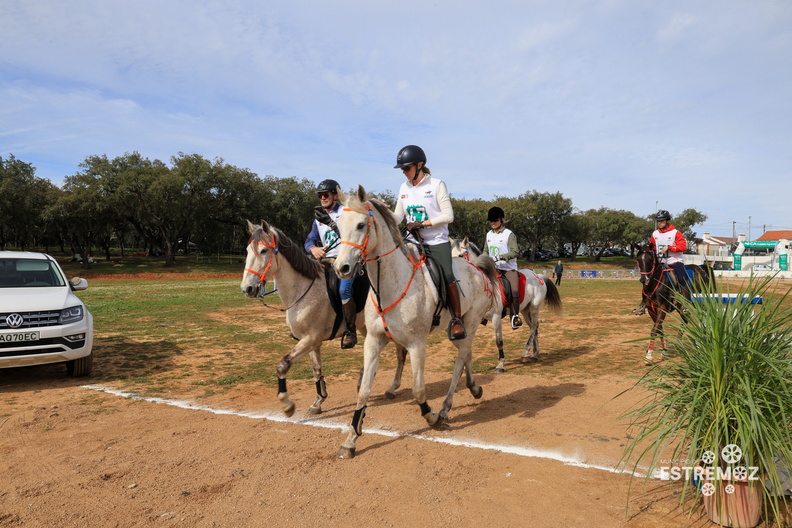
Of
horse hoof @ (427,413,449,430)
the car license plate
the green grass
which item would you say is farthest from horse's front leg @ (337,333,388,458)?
the car license plate

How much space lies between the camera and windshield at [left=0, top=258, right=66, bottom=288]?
8.34 meters

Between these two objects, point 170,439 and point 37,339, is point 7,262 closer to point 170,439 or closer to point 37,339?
point 37,339

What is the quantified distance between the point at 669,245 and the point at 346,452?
8.43 meters

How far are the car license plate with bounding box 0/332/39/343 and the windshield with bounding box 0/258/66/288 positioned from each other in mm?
1562

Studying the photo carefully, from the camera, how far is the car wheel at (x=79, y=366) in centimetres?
813

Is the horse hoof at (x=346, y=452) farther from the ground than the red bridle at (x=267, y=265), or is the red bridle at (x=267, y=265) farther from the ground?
the red bridle at (x=267, y=265)

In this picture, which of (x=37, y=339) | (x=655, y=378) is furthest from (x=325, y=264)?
(x=37, y=339)

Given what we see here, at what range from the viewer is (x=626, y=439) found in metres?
5.13

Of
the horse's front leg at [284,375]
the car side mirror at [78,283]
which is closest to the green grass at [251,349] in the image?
the car side mirror at [78,283]

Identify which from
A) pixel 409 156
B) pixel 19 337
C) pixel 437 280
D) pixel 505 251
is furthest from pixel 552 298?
pixel 19 337

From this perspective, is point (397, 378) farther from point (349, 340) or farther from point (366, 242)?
point (366, 242)

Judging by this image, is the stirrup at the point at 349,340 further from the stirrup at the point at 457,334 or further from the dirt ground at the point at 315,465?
the stirrup at the point at 457,334

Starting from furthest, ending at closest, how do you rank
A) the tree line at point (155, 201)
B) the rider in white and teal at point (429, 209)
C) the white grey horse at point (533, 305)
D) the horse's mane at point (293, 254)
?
the tree line at point (155, 201)
the white grey horse at point (533, 305)
the horse's mane at point (293, 254)
the rider in white and teal at point (429, 209)

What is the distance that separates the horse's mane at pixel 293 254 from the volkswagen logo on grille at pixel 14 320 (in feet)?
14.5
